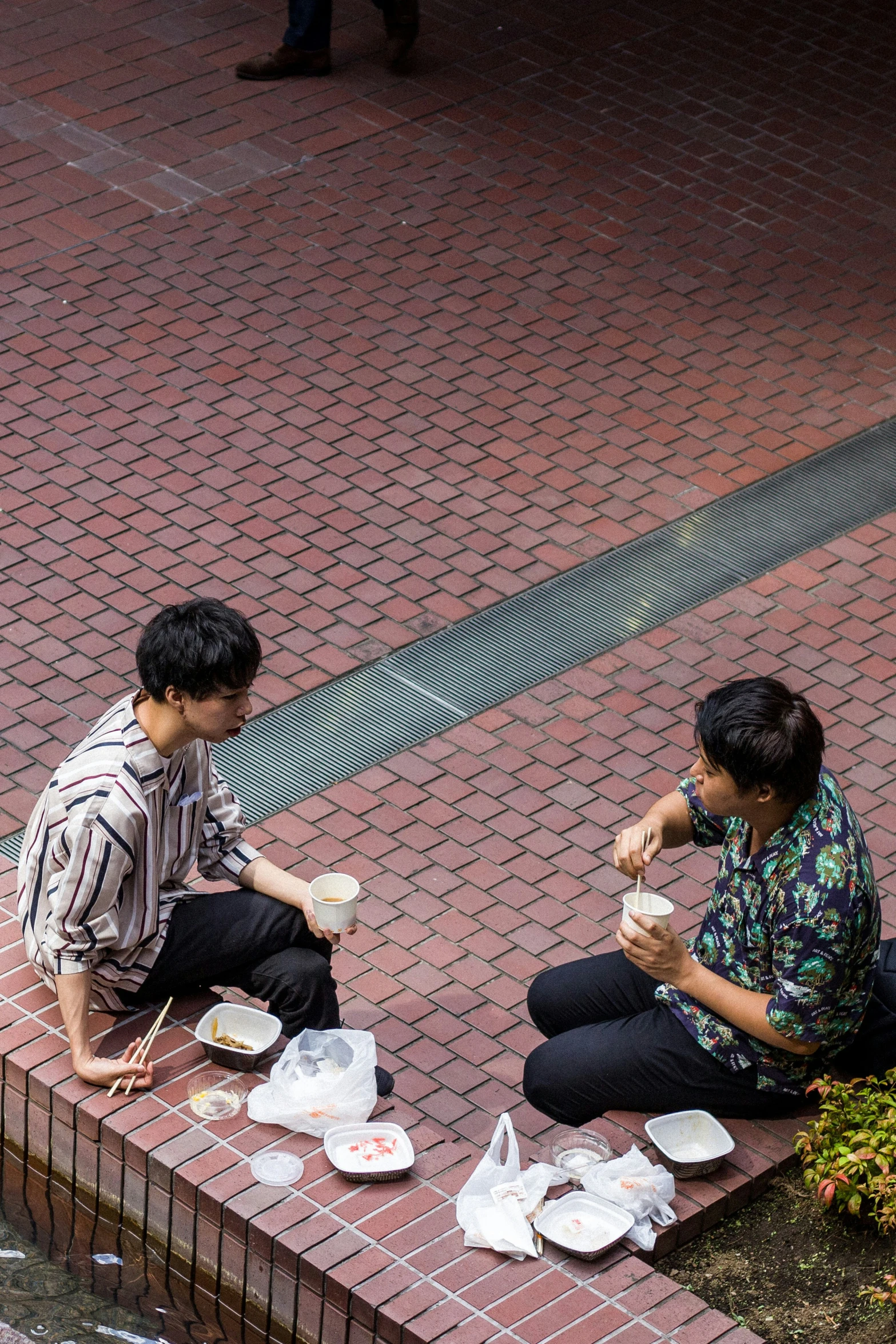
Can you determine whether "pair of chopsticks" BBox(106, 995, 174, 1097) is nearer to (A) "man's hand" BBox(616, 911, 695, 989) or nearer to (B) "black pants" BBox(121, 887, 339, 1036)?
(B) "black pants" BBox(121, 887, 339, 1036)

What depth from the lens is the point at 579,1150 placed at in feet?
13.5

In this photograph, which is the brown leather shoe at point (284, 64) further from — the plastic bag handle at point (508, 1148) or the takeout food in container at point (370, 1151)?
the plastic bag handle at point (508, 1148)

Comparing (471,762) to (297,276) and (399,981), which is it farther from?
(297,276)

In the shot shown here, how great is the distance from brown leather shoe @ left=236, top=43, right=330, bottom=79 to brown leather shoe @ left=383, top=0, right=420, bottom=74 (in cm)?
37

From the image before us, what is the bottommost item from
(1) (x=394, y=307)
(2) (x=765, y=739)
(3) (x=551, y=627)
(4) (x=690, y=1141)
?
(3) (x=551, y=627)

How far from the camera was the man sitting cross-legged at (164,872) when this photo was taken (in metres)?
3.97

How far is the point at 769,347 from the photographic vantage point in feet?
26.9

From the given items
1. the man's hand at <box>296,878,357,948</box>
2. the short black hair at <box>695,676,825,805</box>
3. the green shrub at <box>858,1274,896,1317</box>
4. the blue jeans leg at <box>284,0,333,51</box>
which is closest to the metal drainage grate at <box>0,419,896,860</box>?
the man's hand at <box>296,878,357,948</box>

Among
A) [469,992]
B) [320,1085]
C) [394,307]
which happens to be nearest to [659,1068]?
[320,1085]

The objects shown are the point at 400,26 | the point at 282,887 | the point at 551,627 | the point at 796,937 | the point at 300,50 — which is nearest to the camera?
the point at 796,937

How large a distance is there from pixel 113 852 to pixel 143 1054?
524 mm

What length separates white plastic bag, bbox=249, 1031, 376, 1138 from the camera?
159 inches

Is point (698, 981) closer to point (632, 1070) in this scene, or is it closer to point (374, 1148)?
point (632, 1070)

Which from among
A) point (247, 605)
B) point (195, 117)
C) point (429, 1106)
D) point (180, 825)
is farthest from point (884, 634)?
point (195, 117)
